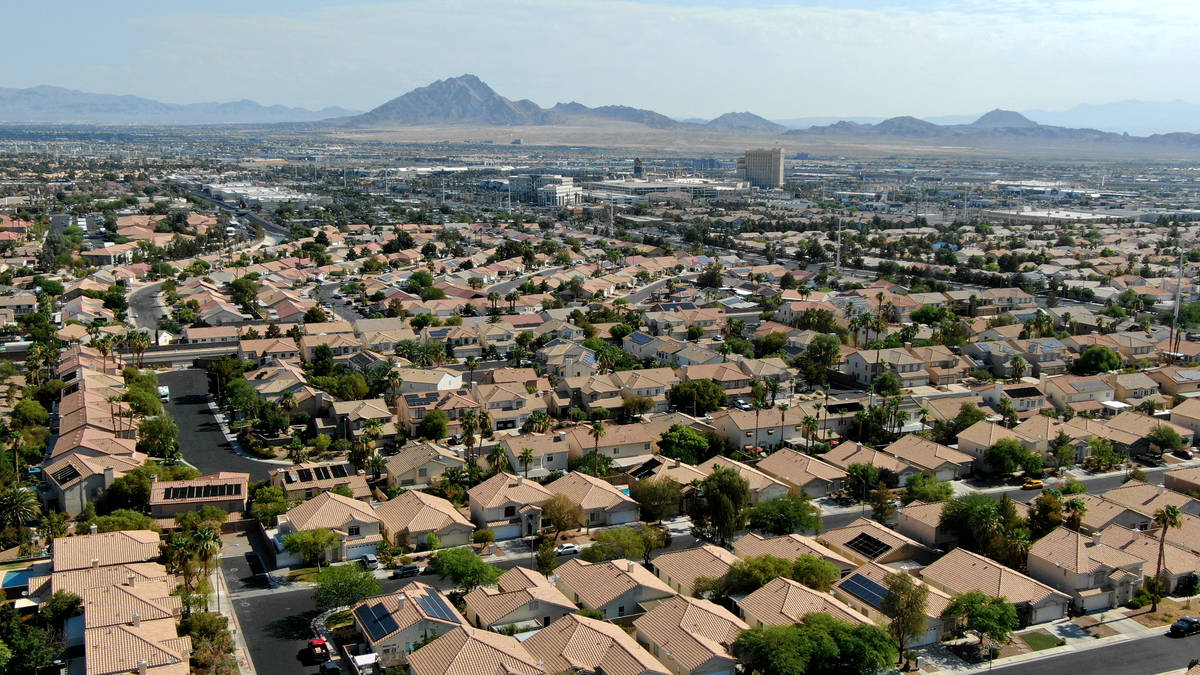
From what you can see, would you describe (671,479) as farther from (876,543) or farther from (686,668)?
(686,668)

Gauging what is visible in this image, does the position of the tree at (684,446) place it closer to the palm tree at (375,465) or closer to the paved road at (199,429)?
the palm tree at (375,465)

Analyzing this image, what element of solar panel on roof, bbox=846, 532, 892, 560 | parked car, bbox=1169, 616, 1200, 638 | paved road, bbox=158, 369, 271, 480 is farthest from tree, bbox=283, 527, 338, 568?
parked car, bbox=1169, 616, 1200, 638

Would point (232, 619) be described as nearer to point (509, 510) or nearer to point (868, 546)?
point (509, 510)

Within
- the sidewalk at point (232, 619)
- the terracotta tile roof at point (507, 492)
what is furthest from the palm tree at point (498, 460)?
the sidewalk at point (232, 619)

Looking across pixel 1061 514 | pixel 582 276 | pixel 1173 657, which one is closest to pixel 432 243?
pixel 582 276

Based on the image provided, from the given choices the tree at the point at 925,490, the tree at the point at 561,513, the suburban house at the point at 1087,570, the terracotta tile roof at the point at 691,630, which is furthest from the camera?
the tree at the point at 925,490
